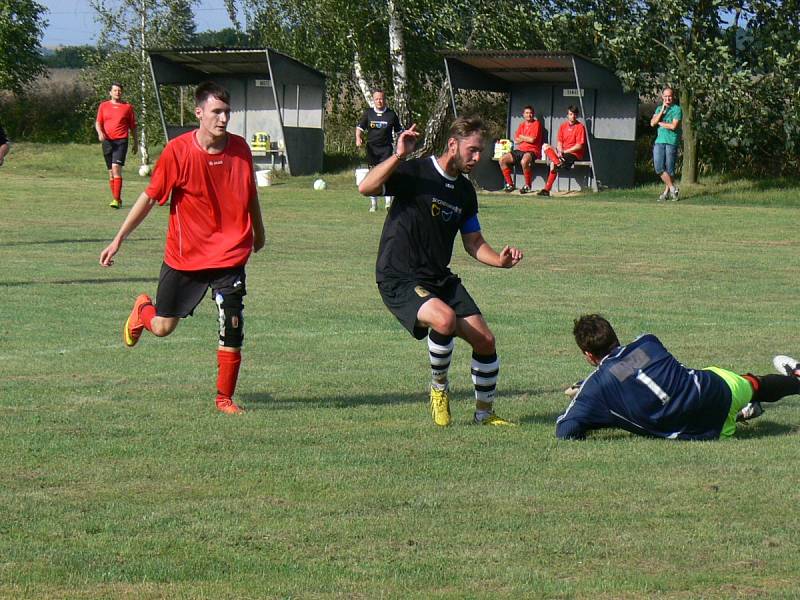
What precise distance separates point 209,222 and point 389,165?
4.72ft

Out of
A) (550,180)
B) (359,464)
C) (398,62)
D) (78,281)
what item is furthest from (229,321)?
(398,62)

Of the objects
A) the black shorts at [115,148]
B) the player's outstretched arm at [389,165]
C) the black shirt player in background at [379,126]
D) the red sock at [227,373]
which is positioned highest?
the player's outstretched arm at [389,165]

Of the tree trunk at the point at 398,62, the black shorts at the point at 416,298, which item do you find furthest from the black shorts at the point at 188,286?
the tree trunk at the point at 398,62

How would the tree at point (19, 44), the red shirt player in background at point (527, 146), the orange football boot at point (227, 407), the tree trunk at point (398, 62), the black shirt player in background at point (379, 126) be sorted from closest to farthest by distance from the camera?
the orange football boot at point (227, 407) → the black shirt player in background at point (379, 126) → the red shirt player in background at point (527, 146) → the tree trunk at point (398, 62) → the tree at point (19, 44)

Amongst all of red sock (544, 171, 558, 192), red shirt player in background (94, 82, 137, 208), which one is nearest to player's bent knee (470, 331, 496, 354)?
red shirt player in background (94, 82, 137, 208)

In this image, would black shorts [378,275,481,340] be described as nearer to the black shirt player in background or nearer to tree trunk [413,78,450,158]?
the black shirt player in background

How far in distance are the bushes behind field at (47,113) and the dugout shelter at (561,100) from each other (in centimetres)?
2051

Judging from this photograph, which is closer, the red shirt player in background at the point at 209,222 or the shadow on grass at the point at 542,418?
the shadow on grass at the point at 542,418

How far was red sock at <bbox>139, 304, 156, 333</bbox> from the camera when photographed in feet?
28.2

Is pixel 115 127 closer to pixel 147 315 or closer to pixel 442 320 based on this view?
pixel 147 315

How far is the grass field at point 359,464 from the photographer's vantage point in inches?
193

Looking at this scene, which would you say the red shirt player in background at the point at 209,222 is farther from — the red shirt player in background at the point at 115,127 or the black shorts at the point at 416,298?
the red shirt player in background at the point at 115,127

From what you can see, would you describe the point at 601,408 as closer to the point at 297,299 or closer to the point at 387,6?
the point at 297,299

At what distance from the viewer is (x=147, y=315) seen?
28.5 feet
